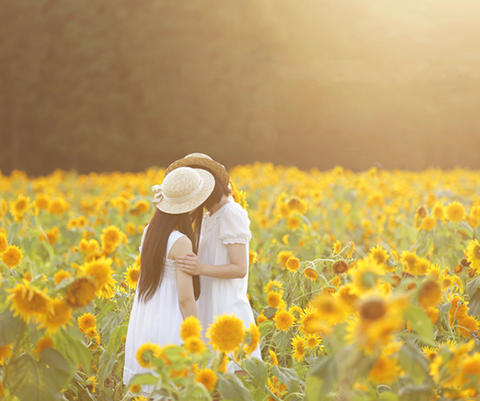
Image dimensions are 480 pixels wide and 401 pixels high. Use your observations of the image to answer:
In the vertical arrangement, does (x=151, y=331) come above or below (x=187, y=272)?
below

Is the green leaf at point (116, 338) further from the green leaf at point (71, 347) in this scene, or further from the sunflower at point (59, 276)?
the green leaf at point (71, 347)

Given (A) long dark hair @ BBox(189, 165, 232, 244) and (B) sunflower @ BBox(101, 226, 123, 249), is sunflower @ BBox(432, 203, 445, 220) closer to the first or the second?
(A) long dark hair @ BBox(189, 165, 232, 244)

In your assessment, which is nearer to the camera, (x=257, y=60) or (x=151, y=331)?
(x=151, y=331)

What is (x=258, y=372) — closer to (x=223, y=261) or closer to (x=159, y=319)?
(x=159, y=319)

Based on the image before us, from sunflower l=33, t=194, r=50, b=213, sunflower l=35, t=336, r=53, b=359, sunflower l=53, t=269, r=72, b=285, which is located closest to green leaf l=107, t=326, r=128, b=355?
sunflower l=53, t=269, r=72, b=285

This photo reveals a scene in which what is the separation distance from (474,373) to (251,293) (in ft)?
6.22

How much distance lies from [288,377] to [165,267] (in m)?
0.63

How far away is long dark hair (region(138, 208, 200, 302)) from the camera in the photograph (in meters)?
1.95

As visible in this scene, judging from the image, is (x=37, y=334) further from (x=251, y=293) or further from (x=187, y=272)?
(x=251, y=293)

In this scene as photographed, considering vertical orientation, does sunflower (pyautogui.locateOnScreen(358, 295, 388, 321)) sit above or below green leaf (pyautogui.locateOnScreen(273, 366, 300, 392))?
above

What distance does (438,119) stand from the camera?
1603 cm

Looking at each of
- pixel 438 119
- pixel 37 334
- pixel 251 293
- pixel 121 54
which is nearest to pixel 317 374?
pixel 37 334

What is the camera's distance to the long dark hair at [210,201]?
7.04 feet

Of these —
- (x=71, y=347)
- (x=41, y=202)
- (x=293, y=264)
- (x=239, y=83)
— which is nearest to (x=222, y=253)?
(x=293, y=264)
